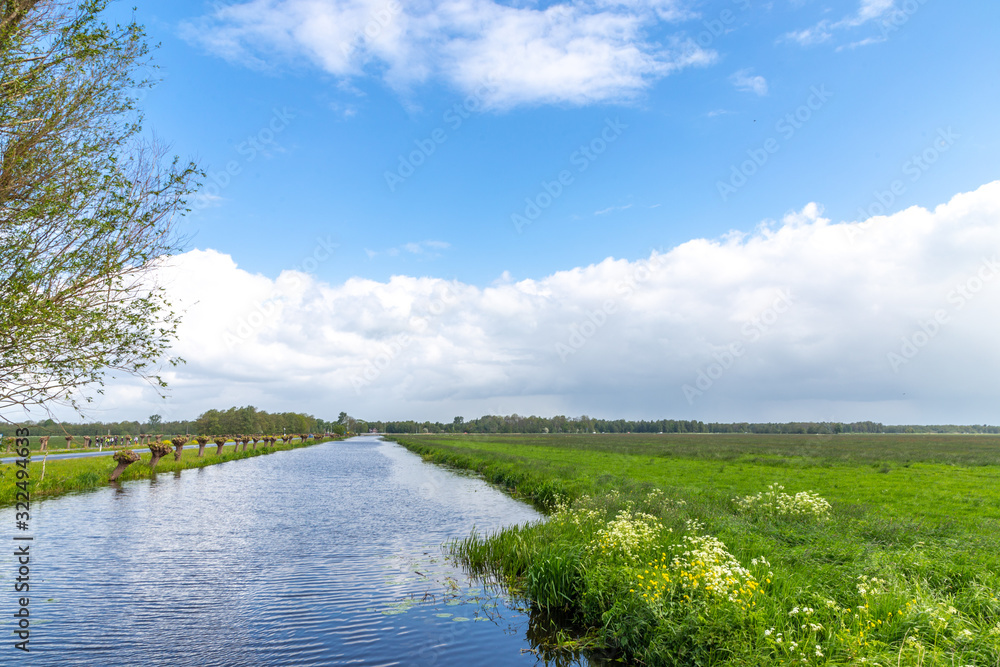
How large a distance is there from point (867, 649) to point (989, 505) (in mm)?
22804

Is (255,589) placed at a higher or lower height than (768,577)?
Result: lower

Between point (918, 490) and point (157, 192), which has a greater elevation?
point (157, 192)

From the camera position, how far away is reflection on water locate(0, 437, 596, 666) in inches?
385

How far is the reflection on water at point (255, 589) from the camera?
32.1ft

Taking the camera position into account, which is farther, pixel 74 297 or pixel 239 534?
pixel 239 534

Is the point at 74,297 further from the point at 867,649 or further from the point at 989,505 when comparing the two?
the point at 989,505

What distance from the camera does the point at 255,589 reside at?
13375 millimetres

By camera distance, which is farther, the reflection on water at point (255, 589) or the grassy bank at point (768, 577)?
the reflection on water at point (255, 589)

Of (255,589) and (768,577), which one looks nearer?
(768,577)

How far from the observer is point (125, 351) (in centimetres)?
1099

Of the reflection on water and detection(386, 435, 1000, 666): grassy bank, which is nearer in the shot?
detection(386, 435, 1000, 666): grassy bank

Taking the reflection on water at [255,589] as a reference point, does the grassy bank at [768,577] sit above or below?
above

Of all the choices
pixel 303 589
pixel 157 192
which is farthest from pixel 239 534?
pixel 157 192

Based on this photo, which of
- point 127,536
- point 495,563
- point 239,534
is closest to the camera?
point 495,563
